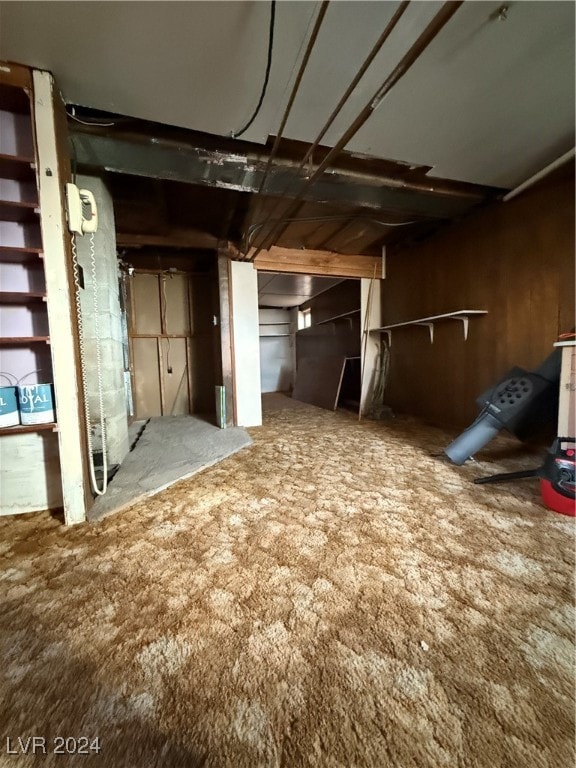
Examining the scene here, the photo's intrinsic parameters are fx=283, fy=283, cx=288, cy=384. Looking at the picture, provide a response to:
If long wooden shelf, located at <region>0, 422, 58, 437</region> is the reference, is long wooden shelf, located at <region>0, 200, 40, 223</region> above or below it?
above

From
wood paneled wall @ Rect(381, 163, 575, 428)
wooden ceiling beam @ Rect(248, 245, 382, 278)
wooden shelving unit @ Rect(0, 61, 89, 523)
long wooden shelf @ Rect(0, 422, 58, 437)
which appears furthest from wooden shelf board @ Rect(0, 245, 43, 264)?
wood paneled wall @ Rect(381, 163, 575, 428)

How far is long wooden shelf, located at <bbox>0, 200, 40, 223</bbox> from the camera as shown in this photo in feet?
4.59

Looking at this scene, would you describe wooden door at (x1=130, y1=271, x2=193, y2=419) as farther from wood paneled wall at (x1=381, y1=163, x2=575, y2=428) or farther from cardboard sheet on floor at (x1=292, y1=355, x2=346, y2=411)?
wood paneled wall at (x1=381, y1=163, x2=575, y2=428)

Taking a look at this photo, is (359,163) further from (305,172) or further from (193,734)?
(193,734)

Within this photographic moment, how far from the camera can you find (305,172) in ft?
7.13

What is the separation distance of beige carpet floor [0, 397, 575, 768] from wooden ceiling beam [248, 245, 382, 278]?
317 cm

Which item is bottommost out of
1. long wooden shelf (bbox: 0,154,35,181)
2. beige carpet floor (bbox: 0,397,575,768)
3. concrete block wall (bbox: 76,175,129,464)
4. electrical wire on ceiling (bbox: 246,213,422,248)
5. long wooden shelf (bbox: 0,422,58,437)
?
beige carpet floor (bbox: 0,397,575,768)

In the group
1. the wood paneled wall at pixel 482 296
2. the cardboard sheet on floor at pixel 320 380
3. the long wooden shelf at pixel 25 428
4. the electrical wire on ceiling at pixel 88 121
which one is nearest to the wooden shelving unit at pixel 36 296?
the long wooden shelf at pixel 25 428

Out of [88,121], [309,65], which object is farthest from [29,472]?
[309,65]

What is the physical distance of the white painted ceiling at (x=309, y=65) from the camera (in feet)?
3.97

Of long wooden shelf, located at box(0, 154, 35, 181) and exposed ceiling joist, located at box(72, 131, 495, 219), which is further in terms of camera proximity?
exposed ceiling joist, located at box(72, 131, 495, 219)

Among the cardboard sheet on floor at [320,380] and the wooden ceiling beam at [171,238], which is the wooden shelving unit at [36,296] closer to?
the wooden ceiling beam at [171,238]

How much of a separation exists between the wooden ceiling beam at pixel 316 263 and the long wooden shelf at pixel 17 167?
2365 mm

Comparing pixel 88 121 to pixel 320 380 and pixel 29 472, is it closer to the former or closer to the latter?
pixel 29 472
